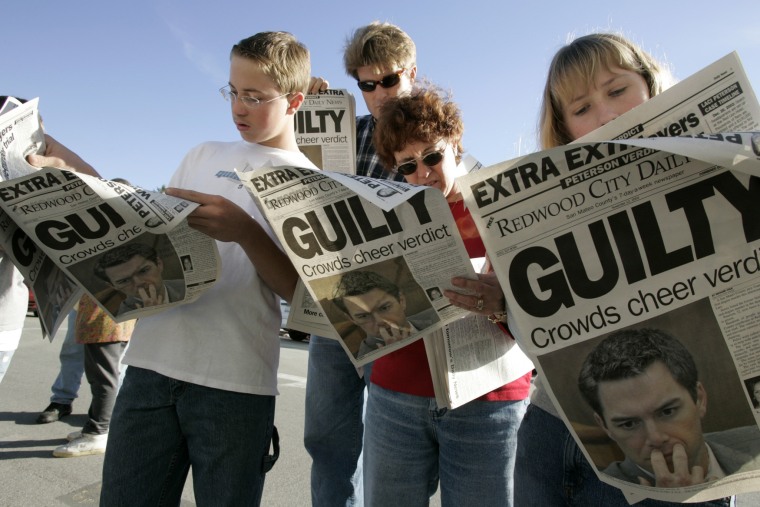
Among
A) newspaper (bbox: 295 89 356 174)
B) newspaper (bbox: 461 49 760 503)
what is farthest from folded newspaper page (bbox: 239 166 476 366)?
newspaper (bbox: 295 89 356 174)

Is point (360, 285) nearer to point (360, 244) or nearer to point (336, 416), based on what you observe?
point (360, 244)

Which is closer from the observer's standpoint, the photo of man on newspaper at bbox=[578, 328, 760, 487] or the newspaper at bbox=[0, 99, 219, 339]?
the photo of man on newspaper at bbox=[578, 328, 760, 487]

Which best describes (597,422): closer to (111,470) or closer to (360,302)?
(360,302)

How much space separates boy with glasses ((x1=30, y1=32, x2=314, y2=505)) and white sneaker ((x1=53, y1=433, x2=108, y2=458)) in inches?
89.9

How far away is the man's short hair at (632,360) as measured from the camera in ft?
2.57

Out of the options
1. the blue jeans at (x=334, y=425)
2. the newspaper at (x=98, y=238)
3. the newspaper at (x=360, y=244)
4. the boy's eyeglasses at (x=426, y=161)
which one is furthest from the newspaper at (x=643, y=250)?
the blue jeans at (x=334, y=425)

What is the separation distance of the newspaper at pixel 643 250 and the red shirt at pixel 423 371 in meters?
0.37

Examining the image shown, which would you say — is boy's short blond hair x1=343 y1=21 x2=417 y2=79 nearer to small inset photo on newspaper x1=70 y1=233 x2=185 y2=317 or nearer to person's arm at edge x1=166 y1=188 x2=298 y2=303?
person's arm at edge x1=166 y1=188 x2=298 y2=303

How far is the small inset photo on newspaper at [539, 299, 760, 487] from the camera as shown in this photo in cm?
78

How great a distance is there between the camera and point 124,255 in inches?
44.6

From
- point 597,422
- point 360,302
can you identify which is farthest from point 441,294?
point 597,422

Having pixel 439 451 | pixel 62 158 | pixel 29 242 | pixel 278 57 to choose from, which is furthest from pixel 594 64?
pixel 29 242

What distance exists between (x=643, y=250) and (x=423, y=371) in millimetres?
606

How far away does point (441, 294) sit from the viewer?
1003mm
